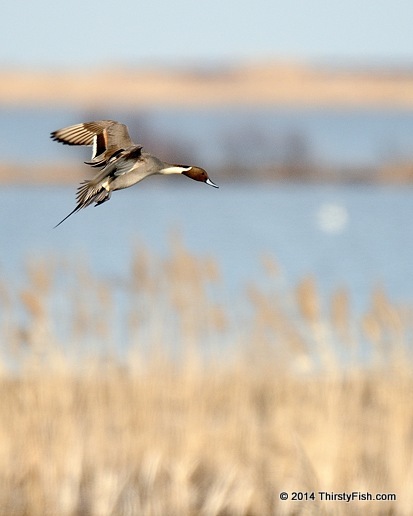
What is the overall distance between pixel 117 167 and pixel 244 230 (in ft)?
60.4

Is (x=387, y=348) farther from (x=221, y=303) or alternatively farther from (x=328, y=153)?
(x=328, y=153)

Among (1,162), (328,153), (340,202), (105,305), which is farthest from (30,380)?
(328,153)

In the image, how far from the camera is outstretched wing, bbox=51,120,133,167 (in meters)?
1.06

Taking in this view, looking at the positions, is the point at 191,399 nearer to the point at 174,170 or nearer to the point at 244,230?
the point at 174,170

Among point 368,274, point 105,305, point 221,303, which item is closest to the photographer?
point 105,305

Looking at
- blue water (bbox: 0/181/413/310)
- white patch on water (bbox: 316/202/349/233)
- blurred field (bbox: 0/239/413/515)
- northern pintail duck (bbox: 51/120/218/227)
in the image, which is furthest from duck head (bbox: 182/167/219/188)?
white patch on water (bbox: 316/202/349/233)

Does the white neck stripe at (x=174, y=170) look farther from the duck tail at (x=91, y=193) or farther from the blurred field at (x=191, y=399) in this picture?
the blurred field at (x=191, y=399)

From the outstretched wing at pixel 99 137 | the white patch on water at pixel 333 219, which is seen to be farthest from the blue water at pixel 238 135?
the white patch on water at pixel 333 219

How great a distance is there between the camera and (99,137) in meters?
1.16

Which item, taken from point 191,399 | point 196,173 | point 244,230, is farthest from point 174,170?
point 244,230

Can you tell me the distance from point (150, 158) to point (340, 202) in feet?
72.8

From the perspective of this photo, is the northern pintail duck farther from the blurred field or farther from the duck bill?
the blurred field

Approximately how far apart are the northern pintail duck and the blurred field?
14.5 ft

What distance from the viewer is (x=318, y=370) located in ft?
22.8
